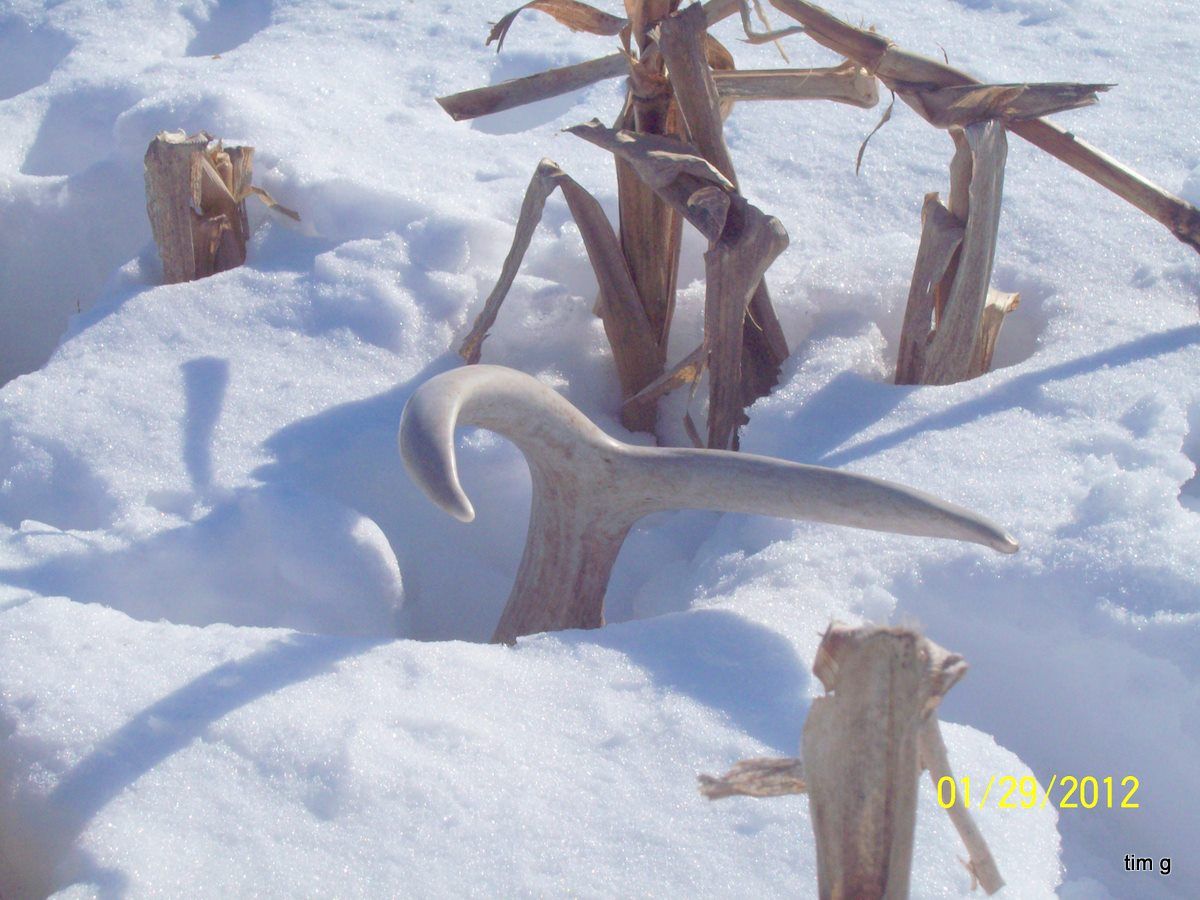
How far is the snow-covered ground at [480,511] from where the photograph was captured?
0.90 meters

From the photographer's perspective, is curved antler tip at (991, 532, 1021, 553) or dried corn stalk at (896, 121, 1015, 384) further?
dried corn stalk at (896, 121, 1015, 384)

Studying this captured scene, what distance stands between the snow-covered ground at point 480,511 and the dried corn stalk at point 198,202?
66 millimetres

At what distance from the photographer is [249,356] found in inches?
62.2

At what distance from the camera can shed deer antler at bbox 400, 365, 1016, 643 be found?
1.01 m

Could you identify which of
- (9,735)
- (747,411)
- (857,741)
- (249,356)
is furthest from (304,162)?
(857,741)

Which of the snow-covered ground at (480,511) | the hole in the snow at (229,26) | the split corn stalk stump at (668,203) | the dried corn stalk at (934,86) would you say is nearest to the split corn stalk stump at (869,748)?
the snow-covered ground at (480,511)

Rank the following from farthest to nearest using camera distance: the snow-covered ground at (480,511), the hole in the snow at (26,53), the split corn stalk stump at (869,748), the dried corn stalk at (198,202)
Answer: the hole in the snow at (26,53) < the dried corn stalk at (198,202) < the snow-covered ground at (480,511) < the split corn stalk stump at (869,748)

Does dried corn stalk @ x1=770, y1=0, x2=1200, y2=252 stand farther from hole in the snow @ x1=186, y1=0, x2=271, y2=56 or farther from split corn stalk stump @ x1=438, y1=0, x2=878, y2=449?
hole in the snow @ x1=186, y1=0, x2=271, y2=56

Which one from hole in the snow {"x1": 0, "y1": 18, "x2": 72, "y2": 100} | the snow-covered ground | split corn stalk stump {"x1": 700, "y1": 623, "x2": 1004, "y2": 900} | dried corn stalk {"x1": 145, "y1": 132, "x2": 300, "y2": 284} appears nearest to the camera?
split corn stalk stump {"x1": 700, "y1": 623, "x2": 1004, "y2": 900}

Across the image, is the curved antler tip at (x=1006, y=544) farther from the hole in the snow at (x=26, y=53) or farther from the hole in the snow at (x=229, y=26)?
the hole in the snow at (x=26, y=53)

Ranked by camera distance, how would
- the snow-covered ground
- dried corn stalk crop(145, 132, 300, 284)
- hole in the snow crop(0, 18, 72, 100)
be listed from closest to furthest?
the snow-covered ground, dried corn stalk crop(145, 132, 300, 284), hole in the snow crop(0, 18, 72, 100)
